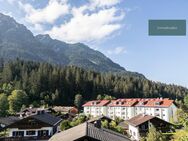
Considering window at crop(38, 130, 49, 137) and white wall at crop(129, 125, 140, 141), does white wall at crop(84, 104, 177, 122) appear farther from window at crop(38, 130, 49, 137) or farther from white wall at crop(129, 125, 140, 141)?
window at crop(38, 130, 49, 137)

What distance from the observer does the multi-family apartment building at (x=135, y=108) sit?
3467 inches

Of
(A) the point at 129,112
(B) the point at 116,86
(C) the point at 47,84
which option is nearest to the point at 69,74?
(C) the point at 47,84

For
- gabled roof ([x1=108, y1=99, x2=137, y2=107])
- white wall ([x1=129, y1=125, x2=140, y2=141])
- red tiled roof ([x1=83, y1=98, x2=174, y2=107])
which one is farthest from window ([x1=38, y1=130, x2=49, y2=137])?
gabled roof ([x1=108, y1=99, x2=137, y2=107])

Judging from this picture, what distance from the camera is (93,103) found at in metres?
117

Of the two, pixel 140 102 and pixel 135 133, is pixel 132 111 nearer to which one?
pixel 140 102

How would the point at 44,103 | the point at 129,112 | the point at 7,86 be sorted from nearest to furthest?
the point at 129,112, the point at 44,103, the point at 7,86

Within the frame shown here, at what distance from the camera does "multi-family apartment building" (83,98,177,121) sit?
88.1 meters

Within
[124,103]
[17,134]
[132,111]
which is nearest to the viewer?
[17,134]

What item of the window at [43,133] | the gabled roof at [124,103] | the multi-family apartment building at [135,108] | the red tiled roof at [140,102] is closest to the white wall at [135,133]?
the window at [43,133]

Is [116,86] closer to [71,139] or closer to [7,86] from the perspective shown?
[7,86]

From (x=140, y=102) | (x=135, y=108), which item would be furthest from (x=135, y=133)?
(x=135, y=108)

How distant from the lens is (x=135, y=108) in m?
103

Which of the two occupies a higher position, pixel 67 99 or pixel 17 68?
pixel 17 68

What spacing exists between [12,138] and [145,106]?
60214 mm
